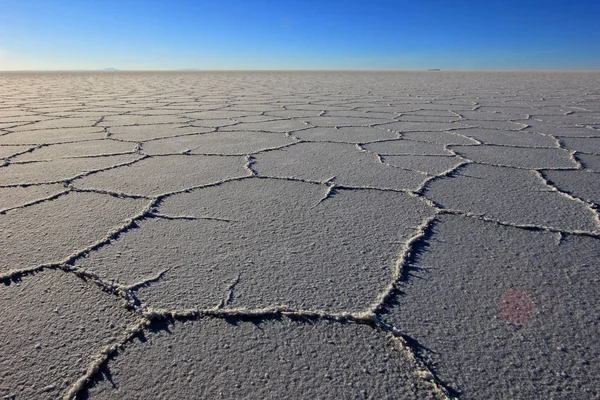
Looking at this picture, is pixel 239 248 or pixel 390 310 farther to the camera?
pixel 239 248

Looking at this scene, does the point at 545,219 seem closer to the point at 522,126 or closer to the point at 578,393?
the point at 578,393

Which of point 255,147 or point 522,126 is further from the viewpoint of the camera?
point 522,126

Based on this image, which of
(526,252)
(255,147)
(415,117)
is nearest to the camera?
(526,252)

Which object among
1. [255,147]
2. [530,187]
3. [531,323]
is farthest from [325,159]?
[531,323]

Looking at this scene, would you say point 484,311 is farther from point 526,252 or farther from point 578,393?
point 526,252

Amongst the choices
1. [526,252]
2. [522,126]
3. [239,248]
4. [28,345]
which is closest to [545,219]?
[526,252]

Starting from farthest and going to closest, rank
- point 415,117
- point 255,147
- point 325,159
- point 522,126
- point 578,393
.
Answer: point 415,117 < point 522,126 < point 255,147 < point 325,159 < point 578,393
